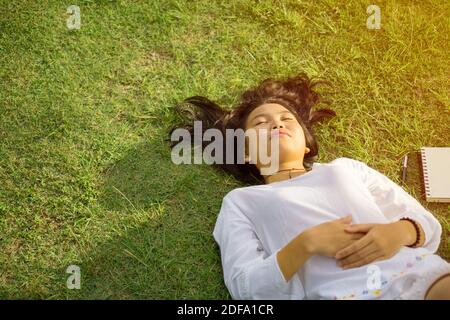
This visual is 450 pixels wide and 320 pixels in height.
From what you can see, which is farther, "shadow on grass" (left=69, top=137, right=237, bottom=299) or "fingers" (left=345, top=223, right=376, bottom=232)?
"shadow on grass" (left=69, top=137, right=237, bottom=299)

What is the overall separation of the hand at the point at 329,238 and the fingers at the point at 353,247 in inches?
0.7

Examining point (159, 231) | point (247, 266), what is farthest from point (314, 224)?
point (159, 231)

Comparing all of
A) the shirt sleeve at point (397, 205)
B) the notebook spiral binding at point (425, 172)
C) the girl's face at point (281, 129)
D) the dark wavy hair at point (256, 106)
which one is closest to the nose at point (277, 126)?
the girl's face at point (281, 129)

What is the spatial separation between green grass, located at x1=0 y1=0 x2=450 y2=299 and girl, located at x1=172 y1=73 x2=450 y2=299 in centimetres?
29

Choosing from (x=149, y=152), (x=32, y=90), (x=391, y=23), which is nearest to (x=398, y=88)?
(x=391, y=23)

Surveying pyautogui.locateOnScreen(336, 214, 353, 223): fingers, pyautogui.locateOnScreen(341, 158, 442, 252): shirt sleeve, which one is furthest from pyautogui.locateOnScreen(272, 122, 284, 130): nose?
pyautogui.locateOnScreen(336, 214, 353, 223): fingers

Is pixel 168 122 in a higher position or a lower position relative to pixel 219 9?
lower

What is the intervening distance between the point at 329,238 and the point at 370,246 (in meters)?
0.19

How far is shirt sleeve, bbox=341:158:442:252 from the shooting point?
2.60 meters

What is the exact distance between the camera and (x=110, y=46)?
362 cm

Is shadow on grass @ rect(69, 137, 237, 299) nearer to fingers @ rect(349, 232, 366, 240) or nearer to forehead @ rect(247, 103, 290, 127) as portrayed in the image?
forehead @ rect(247, 103, 290, 127)
